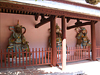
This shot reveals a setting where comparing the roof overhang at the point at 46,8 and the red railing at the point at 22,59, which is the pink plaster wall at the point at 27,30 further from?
the roof overhang at the point at 46,8

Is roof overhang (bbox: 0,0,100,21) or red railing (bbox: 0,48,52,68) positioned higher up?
roof overhang (bbox: 0,0,100,21)

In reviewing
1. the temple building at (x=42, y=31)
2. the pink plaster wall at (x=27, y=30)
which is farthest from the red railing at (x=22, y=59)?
the pink plaster wall at (x=27, y=30)

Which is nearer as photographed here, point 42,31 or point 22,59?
point 22,59

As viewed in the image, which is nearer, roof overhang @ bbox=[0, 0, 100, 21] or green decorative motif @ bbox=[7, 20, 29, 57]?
roof overhang @ bbox=[0, 0, 100, 21]

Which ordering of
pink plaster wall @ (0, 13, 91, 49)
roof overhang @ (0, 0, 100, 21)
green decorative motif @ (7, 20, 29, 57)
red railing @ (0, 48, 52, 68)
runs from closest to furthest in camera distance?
roof overhang @ (0, 0, 100, 21) < red railing @ (0, 48, 52, 68) < green decorative motif @ (7, 20, 29, 57) < pink plaster wall @ (0, 13, 91, 49)

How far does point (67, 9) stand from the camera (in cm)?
594

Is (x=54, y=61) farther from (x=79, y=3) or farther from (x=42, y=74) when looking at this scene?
(x=79, y=3)

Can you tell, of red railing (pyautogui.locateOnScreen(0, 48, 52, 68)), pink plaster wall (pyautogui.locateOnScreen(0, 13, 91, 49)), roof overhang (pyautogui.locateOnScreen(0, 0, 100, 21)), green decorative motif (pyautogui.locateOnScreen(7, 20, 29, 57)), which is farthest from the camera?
pink plaster wall (pyautogui.locateOnScreen(0, 13, 91, 49))

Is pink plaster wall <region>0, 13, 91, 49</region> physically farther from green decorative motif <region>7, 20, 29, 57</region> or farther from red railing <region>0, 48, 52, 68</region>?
red railing <region>0, 48, 52, 68</region>

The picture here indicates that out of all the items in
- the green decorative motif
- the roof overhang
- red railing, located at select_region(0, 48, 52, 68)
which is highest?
the roof overhang

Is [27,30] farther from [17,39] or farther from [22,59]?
[22,59]

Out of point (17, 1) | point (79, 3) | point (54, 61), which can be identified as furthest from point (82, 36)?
point (17, 1)

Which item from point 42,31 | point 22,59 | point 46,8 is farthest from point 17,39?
point 46,8

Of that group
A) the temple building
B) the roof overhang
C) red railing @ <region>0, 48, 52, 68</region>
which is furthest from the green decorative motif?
the roof overhang
